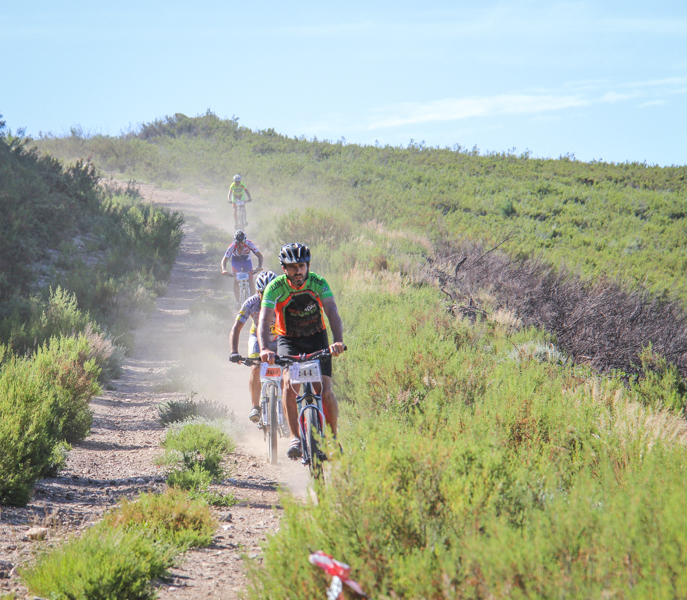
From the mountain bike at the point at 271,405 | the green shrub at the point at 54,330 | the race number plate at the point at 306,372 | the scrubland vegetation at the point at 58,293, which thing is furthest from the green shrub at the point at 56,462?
the green shrub at the point at 54,330

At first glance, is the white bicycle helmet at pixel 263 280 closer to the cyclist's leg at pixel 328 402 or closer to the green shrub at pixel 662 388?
the cyclist's leg at pixel 328 402

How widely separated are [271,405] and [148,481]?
5.03 ft

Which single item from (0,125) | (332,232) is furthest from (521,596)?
(0,125)

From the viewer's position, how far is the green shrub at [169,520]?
12.5 ft

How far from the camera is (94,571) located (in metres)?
2.81

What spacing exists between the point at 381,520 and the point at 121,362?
30.3 feet

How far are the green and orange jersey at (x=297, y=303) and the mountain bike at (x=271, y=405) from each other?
1.12 metres

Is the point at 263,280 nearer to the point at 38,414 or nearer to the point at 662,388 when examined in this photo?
the point at 38,414

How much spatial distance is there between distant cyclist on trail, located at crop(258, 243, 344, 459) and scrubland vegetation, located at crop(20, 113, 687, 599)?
→ 63 centimetres

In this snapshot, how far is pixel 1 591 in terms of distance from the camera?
9.71 ft

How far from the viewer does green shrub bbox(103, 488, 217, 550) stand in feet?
12.5

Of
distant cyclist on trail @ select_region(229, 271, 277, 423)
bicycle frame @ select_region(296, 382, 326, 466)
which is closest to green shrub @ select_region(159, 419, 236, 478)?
distant cyclist on trail @ select_region(229, 271, 277, 423)

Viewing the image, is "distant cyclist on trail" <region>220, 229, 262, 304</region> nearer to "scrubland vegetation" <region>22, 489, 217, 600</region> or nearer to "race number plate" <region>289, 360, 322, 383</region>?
"race number plate" <region>289, 360, 322, 383</region>

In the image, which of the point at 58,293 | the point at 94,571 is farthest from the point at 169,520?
the point at 58,293
